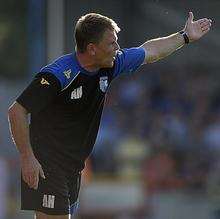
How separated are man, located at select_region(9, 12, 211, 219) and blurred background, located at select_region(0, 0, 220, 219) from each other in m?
4.07

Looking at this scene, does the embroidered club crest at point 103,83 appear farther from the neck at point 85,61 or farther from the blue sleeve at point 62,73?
the blue sleeve at point 62,73

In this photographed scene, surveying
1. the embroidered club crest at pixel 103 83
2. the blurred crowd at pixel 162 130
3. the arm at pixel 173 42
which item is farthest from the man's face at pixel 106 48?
the blurred crowd at pixel 162 130

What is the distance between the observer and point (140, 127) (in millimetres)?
11773

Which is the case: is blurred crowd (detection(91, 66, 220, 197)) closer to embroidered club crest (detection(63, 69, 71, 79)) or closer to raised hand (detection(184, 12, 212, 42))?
raised hand (detection(184, 12, 212, 42))

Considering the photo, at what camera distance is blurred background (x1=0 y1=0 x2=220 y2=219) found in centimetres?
1058

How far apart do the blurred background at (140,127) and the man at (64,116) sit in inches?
160

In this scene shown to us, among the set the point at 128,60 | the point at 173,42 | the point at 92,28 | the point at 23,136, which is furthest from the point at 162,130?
the point at 23,136

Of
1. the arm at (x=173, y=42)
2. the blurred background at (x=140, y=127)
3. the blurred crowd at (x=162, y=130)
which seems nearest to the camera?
the arm at (x=173, y=42)

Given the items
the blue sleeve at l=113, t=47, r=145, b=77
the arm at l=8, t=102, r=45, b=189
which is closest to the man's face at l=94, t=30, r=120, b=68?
the blue sleeve at l=113, t=47, r=145, b=77

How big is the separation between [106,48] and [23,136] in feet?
2.31

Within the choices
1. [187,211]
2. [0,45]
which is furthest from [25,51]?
[187,211]

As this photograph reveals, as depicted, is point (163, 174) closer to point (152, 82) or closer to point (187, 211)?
point (187, 211)

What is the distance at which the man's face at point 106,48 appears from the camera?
5383 mm

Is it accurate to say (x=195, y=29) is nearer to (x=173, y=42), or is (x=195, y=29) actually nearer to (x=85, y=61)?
(x=173, y=42)
